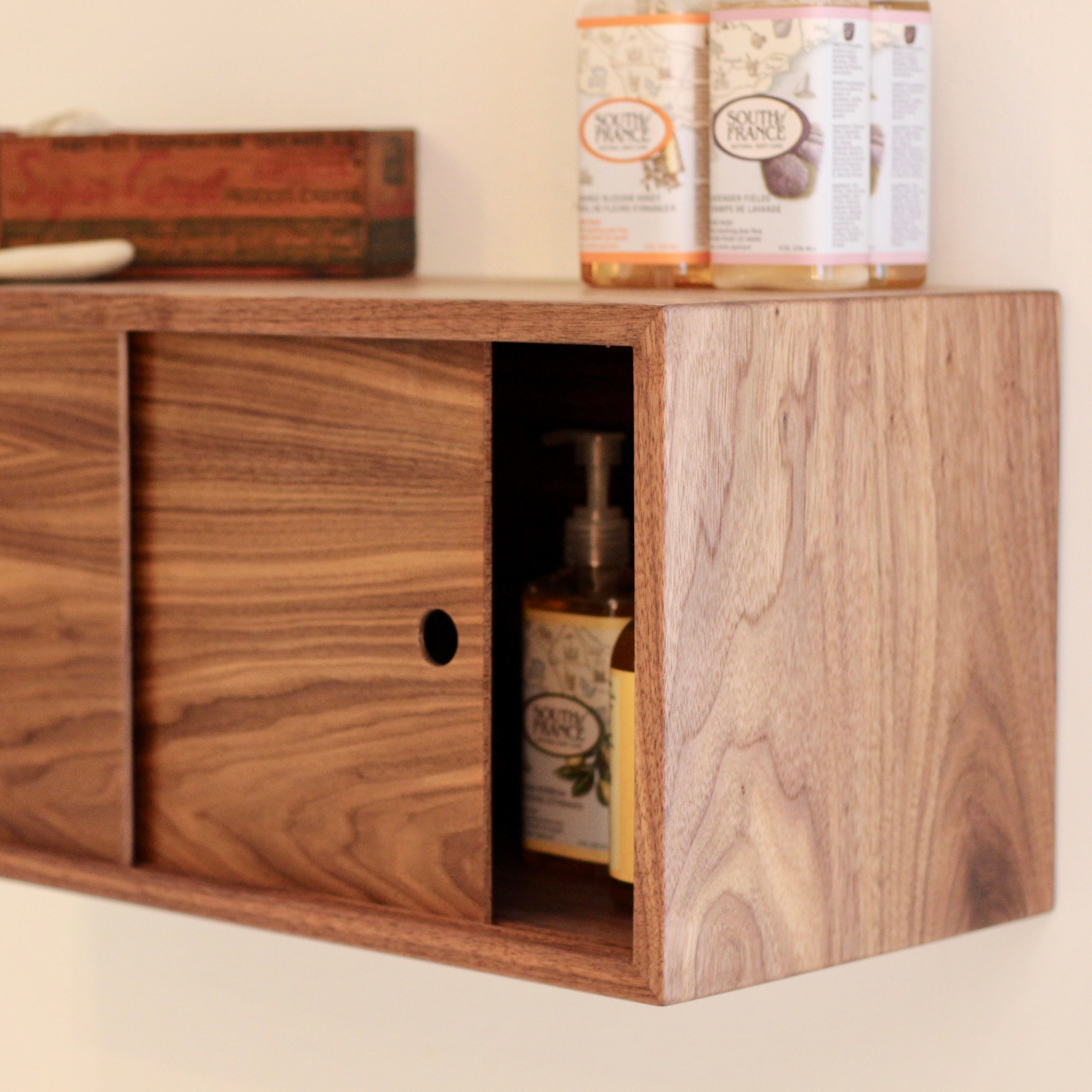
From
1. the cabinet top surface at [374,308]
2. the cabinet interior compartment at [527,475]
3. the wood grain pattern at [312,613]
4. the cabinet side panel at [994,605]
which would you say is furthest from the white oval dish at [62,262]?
the cabinet side panel at [994,605]

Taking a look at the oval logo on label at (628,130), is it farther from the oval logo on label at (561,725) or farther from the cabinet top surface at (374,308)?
the oval logo on label at (561,725)

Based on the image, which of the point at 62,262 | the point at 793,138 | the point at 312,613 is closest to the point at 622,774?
the point at 312,613

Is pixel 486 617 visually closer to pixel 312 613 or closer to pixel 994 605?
pixel 312 613

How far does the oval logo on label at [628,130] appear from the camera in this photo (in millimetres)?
771

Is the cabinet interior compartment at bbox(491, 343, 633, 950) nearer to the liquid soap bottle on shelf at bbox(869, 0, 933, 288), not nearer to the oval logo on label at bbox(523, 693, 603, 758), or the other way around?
the oval logo on label at bbox(523, 693, 603, 758)

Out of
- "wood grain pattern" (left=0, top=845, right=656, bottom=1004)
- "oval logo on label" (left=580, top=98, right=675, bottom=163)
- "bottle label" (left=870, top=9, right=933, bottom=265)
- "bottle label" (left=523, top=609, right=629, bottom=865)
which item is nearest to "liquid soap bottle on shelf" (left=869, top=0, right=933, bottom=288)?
"bottle label" (left=870, top=9, right=933, bottom=265)

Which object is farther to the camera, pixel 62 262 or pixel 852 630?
pixel 62 262

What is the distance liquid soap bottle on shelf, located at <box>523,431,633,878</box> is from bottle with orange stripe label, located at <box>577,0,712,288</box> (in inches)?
3.9

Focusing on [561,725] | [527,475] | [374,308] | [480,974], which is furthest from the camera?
[480,974]

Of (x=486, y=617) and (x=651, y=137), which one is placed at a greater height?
(x=651, y=137)

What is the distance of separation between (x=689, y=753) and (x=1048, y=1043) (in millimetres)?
332

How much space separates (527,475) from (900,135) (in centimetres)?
27

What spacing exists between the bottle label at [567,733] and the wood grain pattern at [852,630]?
115mm

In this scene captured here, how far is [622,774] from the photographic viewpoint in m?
0.74
